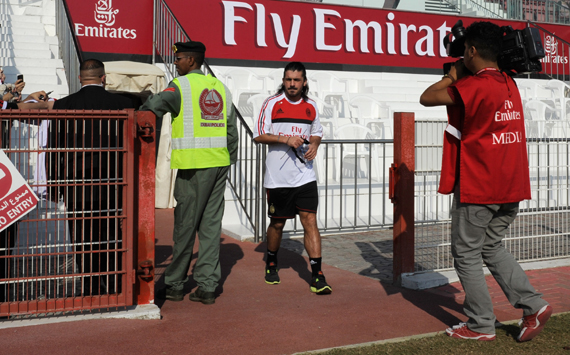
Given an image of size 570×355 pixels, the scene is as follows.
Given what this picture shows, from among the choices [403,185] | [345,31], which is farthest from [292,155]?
[345,31]

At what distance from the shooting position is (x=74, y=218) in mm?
3811

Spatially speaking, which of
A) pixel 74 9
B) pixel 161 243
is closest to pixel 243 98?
pixel 74 9

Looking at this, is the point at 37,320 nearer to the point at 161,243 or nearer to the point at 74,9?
the point at 161,243

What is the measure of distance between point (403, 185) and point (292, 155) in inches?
37.3

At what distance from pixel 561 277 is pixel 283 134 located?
280cm

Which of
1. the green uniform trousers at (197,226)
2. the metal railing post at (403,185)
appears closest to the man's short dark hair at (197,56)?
the green uniform trousers at (197,226)

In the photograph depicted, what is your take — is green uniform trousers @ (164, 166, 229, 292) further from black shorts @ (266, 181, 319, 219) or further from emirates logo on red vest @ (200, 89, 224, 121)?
black shorts @ (266, 181, 319, 219)

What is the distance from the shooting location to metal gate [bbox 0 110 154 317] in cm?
382

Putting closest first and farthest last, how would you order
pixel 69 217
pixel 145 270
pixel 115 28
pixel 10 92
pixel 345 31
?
1. pixel 69 217
2. pixel 145 270
3. pixel 10 92
4. pixel 115 28
5. pixel 345 31

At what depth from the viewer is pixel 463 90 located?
3592 millimetres

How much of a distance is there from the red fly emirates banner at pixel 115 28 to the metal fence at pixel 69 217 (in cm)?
907

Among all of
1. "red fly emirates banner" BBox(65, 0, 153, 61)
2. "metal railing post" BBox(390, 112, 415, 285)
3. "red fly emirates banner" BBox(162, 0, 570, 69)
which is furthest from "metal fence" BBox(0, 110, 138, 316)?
"red fly emirates banner" BBox(162, 0, 570, 69)

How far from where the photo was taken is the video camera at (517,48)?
12.0 feet

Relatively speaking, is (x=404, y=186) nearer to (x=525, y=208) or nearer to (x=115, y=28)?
(x=525, y=208)
